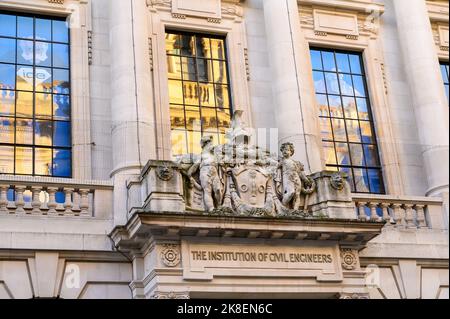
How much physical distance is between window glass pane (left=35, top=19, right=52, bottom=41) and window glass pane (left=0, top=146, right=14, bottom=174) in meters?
3.23

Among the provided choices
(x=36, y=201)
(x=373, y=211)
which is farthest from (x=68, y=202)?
(x=373, y=211)

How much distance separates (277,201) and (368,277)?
330cm

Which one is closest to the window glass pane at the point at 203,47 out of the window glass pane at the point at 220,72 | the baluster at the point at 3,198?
the window glass pane at the point at 220,72

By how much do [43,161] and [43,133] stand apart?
29.8 inches

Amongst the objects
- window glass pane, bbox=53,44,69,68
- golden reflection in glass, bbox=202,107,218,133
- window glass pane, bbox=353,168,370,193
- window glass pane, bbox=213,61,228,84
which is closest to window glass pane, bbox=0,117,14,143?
window glass pane, bbox=53,44,69,68

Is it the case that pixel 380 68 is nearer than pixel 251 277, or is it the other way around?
pixel 251 277

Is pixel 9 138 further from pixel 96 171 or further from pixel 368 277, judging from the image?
pixel 368 277

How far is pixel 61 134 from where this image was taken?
1911 cm

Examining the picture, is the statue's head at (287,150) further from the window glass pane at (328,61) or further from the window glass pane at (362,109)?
the window glass pane at (328,61)

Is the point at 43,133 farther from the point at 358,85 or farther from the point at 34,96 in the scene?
the point at 358,85

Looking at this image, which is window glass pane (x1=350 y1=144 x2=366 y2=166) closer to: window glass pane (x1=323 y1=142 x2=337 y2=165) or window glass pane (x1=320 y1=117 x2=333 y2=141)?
window glass pane (x1=323 y1=142 x2=337 y2=165)

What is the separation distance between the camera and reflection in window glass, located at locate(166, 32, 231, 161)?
20453 mm
